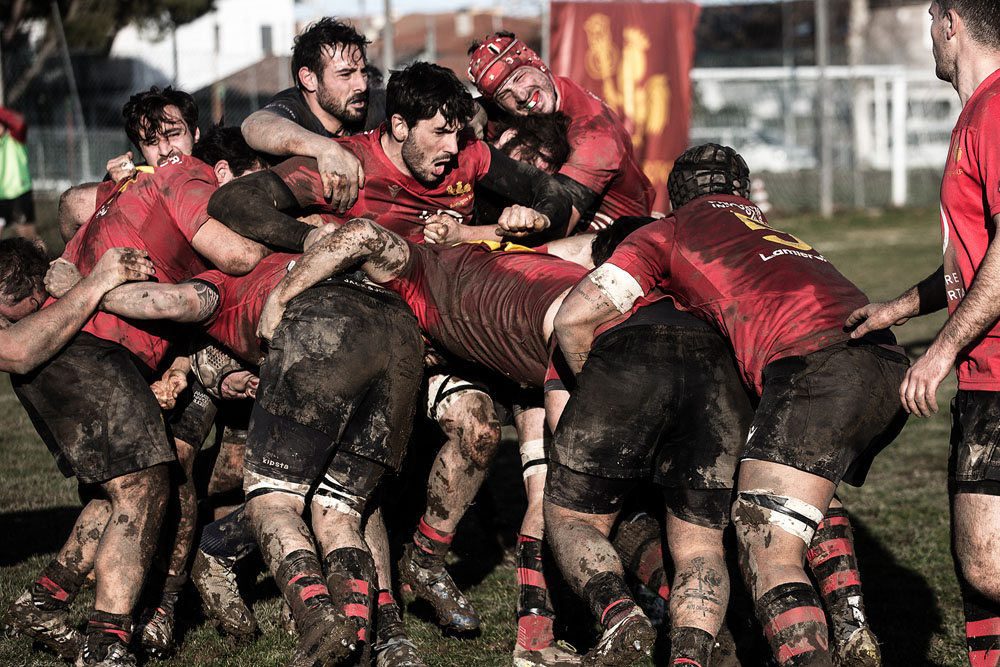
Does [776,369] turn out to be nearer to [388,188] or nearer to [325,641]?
[325,641]

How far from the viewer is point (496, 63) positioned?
6.04 m

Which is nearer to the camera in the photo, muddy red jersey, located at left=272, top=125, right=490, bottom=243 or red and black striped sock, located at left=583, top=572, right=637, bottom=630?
red and black striped sock, located at left=583, top=572, right=637, bottom=630

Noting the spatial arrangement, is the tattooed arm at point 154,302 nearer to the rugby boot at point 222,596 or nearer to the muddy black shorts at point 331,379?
the muddy black shorts at point 331,379

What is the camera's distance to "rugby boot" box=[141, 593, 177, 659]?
15.1ft

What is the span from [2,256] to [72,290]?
0.48 meters

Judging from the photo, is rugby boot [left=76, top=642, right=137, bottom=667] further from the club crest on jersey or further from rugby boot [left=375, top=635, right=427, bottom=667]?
the club crest on jersey

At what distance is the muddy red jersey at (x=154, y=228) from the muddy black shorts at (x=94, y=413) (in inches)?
9.0

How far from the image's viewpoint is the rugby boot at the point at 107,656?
4.23 m

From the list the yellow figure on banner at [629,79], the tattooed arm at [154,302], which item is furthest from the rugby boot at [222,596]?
the yellow figure on banner at [629,79]

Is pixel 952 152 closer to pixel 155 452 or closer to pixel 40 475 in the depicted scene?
pixel 155 452

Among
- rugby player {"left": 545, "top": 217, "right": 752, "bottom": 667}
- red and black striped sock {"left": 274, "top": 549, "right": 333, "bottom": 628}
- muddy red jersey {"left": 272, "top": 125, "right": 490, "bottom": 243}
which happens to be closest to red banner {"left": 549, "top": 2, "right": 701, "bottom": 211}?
muddy red jersey {"left": 272, "top": 125, "right": 490, "bottom": 243}

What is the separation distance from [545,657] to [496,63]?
3224 millimetres

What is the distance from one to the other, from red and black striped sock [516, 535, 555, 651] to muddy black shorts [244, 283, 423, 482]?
2.77 ft

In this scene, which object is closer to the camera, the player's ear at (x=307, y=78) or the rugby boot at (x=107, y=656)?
the rugby boot at (x=107, y=656)
